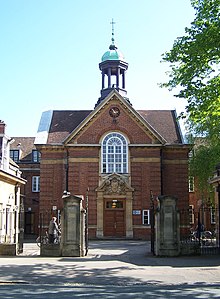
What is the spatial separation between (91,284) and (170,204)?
305 inches

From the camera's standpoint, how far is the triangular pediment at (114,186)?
35.3 meters

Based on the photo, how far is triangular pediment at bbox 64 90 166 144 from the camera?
3603 centimetres

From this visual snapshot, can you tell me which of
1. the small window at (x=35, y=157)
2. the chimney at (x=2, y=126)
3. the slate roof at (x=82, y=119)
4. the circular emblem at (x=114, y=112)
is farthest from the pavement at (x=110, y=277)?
the small window at (x=35, y=157)

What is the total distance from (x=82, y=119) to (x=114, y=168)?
25.2ft

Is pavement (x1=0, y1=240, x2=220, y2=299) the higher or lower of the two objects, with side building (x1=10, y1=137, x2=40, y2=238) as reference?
lower

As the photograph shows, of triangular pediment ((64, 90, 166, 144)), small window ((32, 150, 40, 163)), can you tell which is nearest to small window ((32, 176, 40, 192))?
small window ((32, 150, 40, 163))

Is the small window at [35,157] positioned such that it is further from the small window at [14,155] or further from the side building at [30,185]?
the small window at [14,155]

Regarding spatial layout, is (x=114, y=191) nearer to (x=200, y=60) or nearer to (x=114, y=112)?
(x=114, y=112)

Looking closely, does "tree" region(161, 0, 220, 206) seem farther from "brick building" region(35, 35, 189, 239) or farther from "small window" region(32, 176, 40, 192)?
"small window" region(32, 176, 40, 192)

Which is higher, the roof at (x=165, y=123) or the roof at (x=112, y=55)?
the roof at (x=112, y=55)

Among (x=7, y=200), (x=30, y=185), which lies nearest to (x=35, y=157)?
(x=30, y=185)

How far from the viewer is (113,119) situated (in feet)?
121

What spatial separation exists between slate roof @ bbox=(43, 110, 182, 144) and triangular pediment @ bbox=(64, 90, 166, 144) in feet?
6.73

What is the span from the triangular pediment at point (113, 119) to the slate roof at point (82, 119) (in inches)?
80.8
